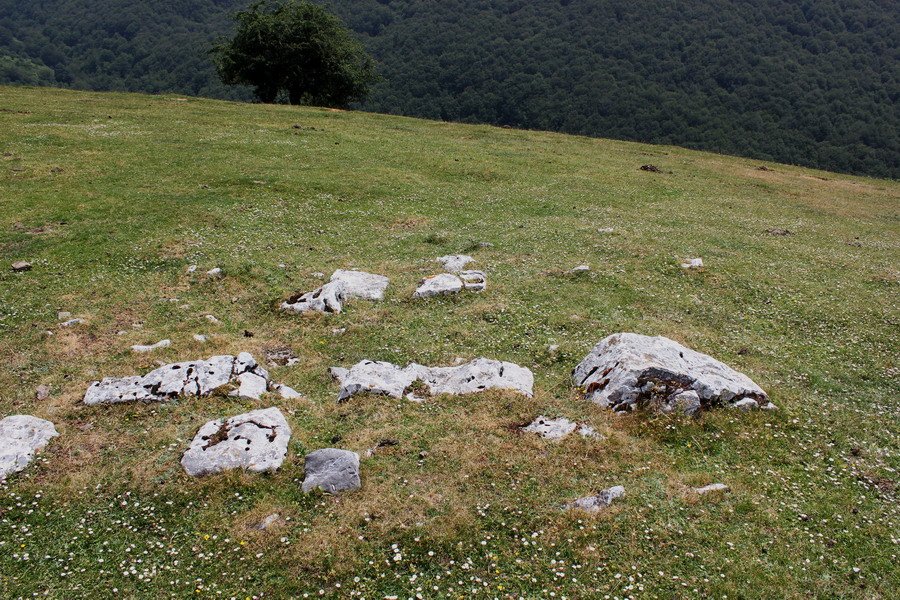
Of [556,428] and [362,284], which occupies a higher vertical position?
[362,284]

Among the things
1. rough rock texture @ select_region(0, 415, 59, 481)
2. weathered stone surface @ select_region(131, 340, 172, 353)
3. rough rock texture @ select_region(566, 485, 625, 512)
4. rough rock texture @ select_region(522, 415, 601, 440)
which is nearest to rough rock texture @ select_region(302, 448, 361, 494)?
rough rock texture @ select_region(522, 415, 601, 440)

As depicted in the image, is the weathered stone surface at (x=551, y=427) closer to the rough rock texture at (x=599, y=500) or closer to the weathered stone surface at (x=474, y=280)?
the rough rock texture at (x=599, y=500)

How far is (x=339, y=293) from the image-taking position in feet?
71.1

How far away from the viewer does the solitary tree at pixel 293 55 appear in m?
76.2

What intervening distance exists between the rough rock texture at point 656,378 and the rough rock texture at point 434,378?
1874 mm

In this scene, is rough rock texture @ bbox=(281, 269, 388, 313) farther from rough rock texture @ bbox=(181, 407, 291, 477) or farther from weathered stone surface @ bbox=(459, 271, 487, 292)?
rough rock texture @ bbox=(181, 407, 291, 477)

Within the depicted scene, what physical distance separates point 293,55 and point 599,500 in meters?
79.7

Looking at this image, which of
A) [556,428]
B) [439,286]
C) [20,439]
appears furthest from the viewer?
[439,286]

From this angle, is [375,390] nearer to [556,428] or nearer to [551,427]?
[551,427]

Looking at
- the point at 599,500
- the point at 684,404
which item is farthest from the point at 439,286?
the point at 599,500

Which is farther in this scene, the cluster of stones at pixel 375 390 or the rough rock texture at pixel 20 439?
the cluster of stones at pixel 375 390

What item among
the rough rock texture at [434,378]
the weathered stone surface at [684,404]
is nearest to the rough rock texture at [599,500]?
the weathered stone surface at [684,404]

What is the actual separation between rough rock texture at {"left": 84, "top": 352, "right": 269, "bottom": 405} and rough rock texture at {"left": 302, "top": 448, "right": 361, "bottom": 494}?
4190 mm

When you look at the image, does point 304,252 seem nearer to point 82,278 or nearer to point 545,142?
point 82,278
